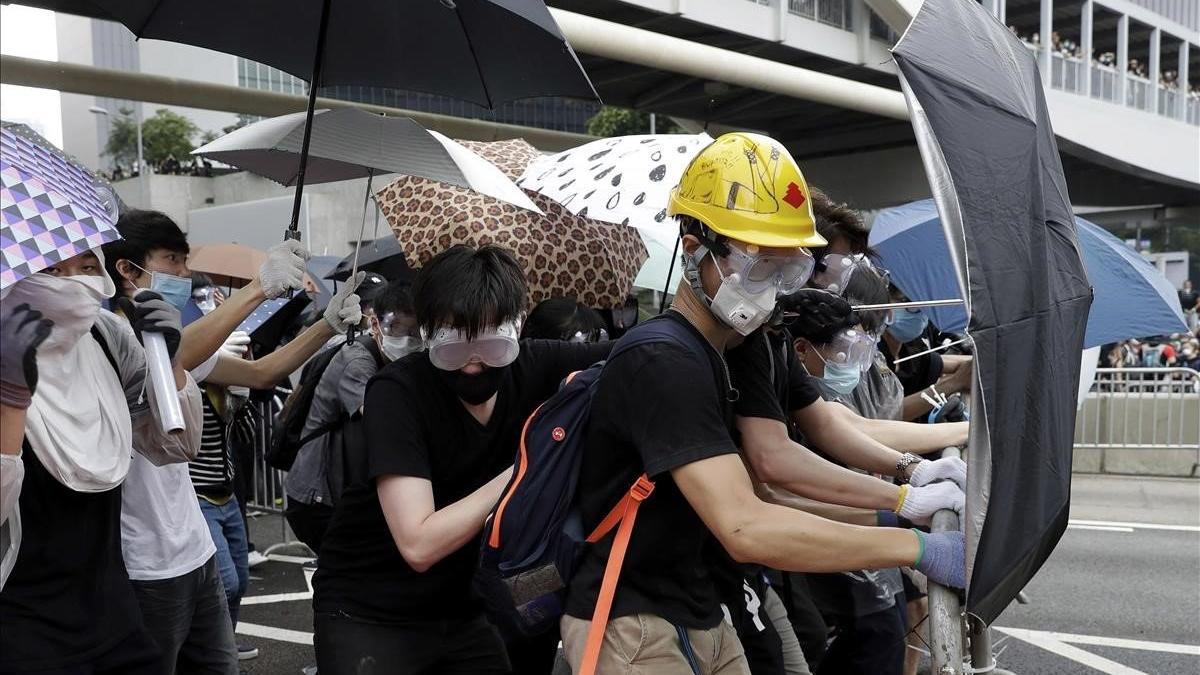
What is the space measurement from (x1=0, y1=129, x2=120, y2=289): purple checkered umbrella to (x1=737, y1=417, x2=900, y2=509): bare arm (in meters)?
1.54

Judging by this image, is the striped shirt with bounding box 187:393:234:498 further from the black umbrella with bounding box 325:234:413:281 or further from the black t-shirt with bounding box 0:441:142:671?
the black t-shirt with bounding box 0:441:142:671

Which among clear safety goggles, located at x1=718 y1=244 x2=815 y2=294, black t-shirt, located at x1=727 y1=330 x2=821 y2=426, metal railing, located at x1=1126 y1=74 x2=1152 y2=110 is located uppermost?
metal railing, located at x1=1126 y1=74 x2=1152 y2=110

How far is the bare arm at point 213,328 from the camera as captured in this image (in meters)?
3.04

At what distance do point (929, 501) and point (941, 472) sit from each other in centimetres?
28

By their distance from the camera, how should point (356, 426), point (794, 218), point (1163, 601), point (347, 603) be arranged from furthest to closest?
1. point (1163, 601)
2. point (356, 426)
3. point (347, 603)
4. point (794, 218)

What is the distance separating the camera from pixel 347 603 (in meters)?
3.01

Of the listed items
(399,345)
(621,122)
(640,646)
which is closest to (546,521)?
(640,646)

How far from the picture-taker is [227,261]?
1084cm

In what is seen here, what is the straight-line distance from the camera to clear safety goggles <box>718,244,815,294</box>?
7.75 ft

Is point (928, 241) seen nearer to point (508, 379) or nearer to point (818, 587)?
point (818, 587)

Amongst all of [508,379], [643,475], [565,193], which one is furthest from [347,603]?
[565,193]

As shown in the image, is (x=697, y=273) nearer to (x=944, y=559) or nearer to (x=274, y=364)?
(x=944, y=559)

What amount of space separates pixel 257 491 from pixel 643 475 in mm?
7664

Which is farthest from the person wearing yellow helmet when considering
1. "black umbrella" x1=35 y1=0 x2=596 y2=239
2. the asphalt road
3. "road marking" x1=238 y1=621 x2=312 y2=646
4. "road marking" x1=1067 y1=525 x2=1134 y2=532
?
"road marking" x1=1067 y1=525 x2=1134 y2=532
